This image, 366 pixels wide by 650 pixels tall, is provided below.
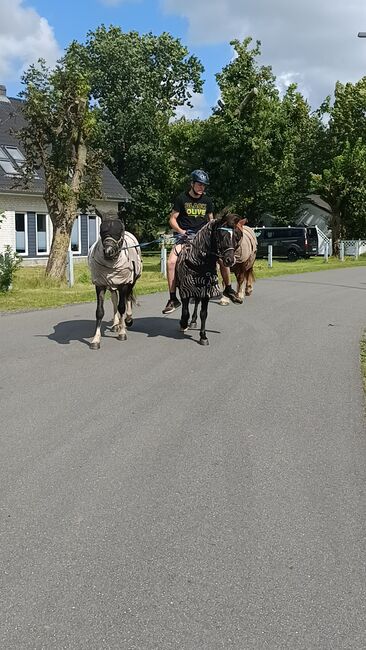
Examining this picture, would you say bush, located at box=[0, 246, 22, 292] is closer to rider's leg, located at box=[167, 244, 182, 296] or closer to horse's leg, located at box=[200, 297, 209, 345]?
rider's leg, located at box=[167, 244, 182, 296]

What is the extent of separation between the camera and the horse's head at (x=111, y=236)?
9.34 meters

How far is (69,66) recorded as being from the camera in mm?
20828

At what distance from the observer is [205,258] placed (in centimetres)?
968

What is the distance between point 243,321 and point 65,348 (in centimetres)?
394

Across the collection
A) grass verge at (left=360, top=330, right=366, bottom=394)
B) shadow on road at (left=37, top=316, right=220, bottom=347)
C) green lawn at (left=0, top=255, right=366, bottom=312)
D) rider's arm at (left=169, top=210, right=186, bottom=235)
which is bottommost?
grass verge at (left=360, top=330, right=366, bottom=394)

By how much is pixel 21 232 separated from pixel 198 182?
23.5m

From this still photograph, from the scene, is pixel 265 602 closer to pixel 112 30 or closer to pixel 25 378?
Answer: pixel 25 378

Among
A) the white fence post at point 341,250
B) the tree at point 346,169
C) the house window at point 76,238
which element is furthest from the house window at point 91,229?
the white fence post at point 341,250

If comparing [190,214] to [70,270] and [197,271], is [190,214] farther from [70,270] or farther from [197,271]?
[70,270]

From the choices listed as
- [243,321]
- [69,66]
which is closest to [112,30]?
[69,66]

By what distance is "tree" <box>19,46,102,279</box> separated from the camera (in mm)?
20359

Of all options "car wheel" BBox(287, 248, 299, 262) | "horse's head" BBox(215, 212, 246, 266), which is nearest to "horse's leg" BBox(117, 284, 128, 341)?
"horse's head" BBox(215, 212, 246, 266)

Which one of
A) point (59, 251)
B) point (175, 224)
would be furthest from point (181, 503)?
point (59, 251)

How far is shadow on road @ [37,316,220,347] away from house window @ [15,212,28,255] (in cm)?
2088
